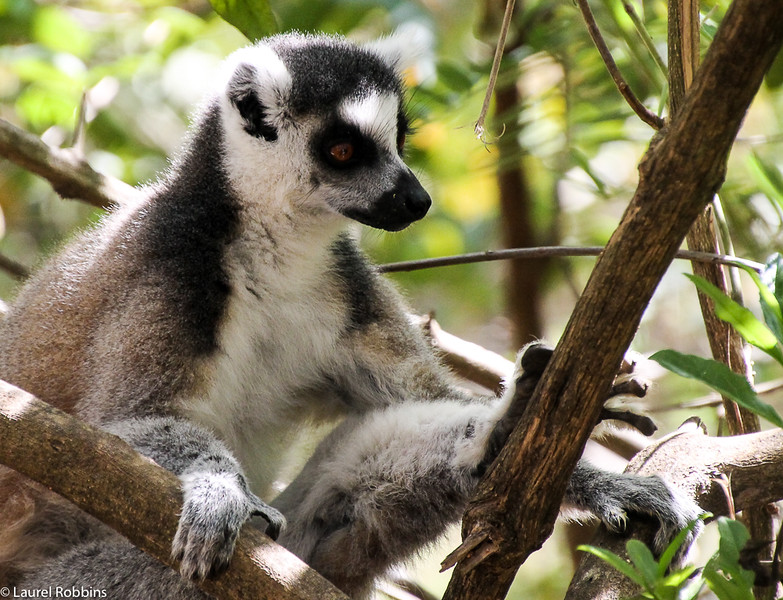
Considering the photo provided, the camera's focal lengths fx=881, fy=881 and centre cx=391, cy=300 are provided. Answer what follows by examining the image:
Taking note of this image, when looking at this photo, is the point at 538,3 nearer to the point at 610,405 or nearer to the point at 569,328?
the point at 610,405

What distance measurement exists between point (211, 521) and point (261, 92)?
218cm

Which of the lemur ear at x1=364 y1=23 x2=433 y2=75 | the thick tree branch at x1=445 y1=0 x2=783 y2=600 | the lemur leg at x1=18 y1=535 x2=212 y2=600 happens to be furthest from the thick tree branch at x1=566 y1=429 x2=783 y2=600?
the lemur ear at x1=364 y1=23 x2=433 y2=75

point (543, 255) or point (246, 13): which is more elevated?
point (543, 255)

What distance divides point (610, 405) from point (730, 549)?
4.17ft

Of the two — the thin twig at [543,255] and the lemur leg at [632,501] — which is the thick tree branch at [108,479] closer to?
the lemur leg at [632,501]

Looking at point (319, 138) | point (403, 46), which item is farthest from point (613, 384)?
point (403, 46)

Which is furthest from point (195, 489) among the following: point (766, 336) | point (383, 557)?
point (766, 336)

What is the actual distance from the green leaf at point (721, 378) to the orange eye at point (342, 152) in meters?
2.28

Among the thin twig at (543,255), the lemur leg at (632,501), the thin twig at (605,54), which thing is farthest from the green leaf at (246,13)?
the lemur leg at (632,501)

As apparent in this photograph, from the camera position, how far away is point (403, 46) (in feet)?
15.8

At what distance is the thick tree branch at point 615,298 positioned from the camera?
1.97m

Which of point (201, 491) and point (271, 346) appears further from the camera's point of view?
point (271, 346)

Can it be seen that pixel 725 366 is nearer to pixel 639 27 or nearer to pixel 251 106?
pixel 639 27

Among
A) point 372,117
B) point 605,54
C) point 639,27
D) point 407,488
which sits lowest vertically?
point 407,488
